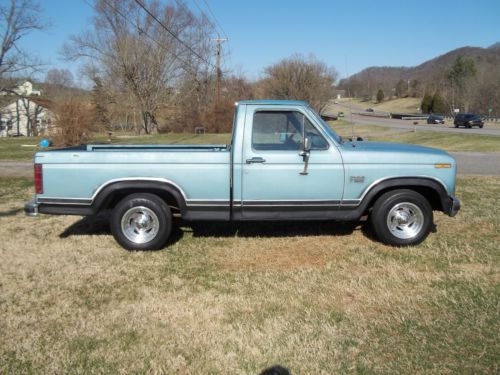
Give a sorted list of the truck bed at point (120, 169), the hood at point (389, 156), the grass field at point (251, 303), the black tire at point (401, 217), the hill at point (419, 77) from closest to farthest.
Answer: the grass field at point (251, 303)
the truck bed at point (120, 169)
the hood at point (389, 156)
the black tire at point (401, 217)
the hill at point (419, 77)

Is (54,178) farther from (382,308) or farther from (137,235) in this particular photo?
(382,308)

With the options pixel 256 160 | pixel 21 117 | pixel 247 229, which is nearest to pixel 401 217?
pixel 256 160

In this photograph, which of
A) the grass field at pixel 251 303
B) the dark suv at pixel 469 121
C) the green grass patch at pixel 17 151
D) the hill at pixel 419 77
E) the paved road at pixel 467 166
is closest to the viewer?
the grass field at pixel 251 303

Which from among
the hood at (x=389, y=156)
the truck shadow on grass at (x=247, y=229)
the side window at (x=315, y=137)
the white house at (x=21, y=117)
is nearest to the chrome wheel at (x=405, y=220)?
the truck shadow on grass at (x=247, y=229)

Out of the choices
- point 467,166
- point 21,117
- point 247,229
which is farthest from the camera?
point 21,117

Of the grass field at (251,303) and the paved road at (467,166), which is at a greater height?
the paved road at (467,166)

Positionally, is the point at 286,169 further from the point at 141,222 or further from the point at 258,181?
the point at 141,222

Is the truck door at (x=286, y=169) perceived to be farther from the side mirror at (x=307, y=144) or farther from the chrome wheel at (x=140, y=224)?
the chrome wheel at (x=140, y=224)

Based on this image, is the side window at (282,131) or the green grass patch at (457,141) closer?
the side window at (282,131)

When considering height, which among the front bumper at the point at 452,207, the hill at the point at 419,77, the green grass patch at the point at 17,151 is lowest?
the front bumper at the point at 452,207

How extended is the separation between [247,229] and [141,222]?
5.72ft

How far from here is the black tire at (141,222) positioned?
510cm

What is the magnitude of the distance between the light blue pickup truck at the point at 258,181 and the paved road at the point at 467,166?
26.9 feet

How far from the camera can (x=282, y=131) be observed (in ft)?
17.1
